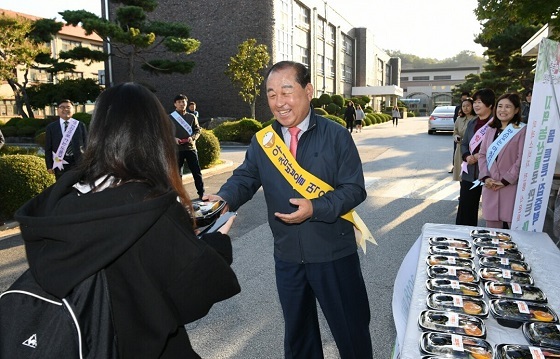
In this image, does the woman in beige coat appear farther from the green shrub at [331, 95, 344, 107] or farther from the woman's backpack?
the green shrub at [331, 95, 344, 107]

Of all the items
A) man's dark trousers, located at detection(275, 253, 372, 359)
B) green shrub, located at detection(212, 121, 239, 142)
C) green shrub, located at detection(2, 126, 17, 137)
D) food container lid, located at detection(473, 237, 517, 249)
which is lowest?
green shrub, located at detection(2, 126, 17, 137)

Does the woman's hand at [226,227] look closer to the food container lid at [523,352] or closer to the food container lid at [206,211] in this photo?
the food container lid at [206,211]

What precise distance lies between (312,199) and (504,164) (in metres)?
2.94

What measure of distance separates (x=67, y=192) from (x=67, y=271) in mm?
289

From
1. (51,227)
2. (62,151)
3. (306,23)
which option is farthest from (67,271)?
(306,23)

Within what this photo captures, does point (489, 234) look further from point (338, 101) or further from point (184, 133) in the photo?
point (338, 101)

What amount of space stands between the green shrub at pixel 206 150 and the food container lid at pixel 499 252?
10.5m

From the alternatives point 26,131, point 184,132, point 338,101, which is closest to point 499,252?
point 184,132

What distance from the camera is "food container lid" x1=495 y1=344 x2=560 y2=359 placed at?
1.81m

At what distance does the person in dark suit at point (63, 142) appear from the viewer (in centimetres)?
763

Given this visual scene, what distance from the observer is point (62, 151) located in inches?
300

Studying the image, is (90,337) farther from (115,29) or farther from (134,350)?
(115,29)

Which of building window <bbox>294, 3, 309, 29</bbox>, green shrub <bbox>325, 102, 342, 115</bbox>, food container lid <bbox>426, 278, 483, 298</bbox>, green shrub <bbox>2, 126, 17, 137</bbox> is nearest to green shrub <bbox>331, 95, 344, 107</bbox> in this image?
green shrub <bbox>325, 102, 342, 115</bbox>

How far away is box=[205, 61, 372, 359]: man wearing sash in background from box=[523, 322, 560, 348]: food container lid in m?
0.95
